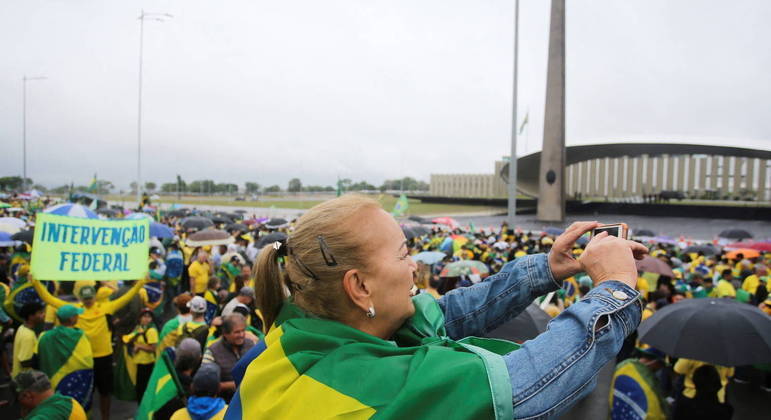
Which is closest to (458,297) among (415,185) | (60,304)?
(60,304)

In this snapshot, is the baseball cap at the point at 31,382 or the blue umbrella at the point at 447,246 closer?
the baseball cap at the point at 31,382

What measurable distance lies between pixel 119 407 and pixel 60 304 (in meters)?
1.57

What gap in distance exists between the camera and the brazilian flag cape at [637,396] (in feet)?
11.9

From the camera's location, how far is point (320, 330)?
0.96m

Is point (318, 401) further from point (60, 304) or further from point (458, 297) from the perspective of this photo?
point (60, 304)

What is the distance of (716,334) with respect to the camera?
12.3ft

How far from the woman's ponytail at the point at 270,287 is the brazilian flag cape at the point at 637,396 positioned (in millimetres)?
3517

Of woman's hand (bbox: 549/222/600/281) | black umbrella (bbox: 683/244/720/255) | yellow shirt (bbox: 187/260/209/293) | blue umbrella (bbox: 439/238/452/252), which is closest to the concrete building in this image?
black umbrella (bbox: 683/244/720/255)

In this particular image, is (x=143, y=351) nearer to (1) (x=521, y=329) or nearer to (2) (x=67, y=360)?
(2) (x=67, y=360)

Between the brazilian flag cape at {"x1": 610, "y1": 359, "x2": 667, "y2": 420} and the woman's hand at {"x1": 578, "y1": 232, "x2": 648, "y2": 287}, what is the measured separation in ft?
10.7

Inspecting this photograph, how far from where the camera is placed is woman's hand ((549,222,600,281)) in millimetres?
1232

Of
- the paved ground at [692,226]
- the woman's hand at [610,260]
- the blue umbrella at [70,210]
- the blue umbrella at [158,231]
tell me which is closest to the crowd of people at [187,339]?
the woman's hand at [610,260]

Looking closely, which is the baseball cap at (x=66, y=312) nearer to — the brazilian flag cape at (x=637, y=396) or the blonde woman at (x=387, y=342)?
the blonde woman at (x=387, y=342)

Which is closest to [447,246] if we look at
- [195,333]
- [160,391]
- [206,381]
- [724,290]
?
[724,290]
